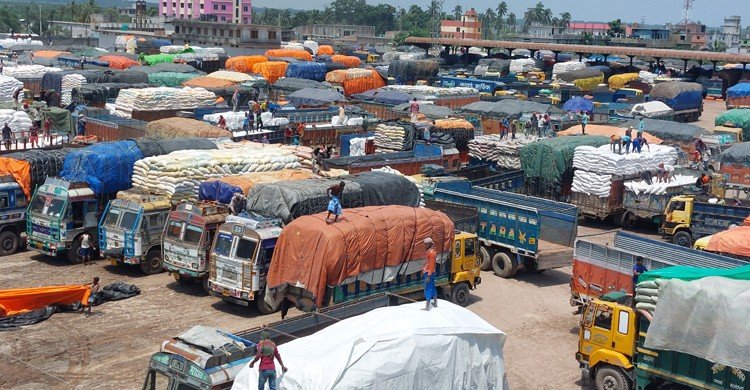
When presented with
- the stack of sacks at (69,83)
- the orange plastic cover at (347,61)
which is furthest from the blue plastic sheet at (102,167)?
the orange plastic cover at (347,61)

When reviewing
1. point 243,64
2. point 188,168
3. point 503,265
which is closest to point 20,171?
point 188,168

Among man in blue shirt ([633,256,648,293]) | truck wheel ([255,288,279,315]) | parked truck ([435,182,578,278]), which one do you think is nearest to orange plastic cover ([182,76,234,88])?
parked truck ([435,182,578,278])

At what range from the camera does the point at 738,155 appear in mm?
35344

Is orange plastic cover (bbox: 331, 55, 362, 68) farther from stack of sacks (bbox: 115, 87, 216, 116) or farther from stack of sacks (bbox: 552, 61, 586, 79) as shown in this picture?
stack of sacks (bbox: 115, 87, 216, 116)

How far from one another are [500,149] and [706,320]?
67.4 feet

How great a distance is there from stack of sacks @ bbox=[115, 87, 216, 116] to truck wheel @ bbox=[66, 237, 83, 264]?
1591cm

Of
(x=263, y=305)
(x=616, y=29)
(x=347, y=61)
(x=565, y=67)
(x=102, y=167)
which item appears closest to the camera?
(x=263, y=305)

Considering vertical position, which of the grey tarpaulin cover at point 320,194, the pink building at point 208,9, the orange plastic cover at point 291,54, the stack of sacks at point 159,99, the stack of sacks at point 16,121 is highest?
the pink building at point 208,9

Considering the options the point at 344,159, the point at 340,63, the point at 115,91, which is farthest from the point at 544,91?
the point at 344,159

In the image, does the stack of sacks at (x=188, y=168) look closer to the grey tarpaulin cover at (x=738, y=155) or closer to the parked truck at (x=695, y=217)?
the parked truck at (x=695, y=217)

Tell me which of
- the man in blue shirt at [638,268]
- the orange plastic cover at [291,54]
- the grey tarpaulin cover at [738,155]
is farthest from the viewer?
the orange plastic cover at [291,54]

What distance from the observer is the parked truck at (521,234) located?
2353 centimetres

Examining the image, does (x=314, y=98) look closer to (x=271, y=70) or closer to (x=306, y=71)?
(x=306, y=71)

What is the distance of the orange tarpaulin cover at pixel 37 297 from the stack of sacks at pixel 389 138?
16735 mm
